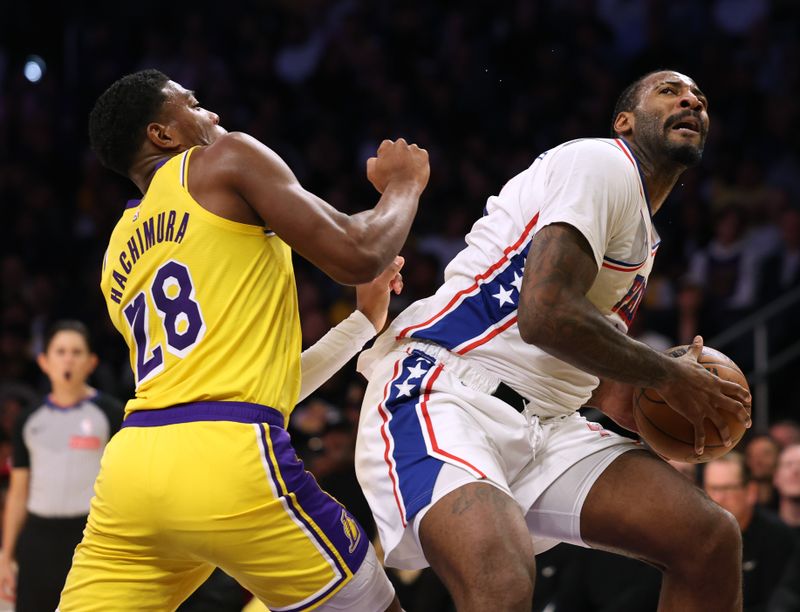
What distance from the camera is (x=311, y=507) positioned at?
127 inches

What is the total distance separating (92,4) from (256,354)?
10788mm

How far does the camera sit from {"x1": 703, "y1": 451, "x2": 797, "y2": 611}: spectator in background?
634 cm

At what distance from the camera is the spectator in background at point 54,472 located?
21.8 feet

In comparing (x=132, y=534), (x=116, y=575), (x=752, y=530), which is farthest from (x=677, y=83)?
(x=752, y=530)

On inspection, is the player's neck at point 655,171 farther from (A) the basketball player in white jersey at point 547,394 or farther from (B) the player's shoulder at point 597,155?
(B) the player's shoulder at point 597,155

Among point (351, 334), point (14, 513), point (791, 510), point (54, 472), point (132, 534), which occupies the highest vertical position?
point (351, 334)

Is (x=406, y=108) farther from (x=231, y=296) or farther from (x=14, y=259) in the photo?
(x=231, y=296)

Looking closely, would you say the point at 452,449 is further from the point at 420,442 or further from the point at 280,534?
the point at 280,534

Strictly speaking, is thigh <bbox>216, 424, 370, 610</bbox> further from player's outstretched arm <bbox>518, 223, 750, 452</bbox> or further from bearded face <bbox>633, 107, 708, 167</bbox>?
bearded face <bbox>633, 107, 708, 167</bbox>

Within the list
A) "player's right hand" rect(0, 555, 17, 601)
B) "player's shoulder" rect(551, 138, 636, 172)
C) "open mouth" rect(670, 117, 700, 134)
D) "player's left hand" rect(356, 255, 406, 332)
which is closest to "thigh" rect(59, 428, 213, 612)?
"player's left hand" rect(356, 255, 406, 332)

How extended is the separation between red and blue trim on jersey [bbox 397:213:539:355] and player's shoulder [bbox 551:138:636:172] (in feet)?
0.71

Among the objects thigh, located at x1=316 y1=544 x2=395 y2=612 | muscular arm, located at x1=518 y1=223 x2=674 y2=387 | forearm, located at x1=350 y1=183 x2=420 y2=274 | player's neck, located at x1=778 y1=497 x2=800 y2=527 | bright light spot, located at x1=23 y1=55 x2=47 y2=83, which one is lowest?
player's neck, located at x1=778 y1=497 x2=800 y2=527

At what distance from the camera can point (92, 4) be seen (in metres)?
13.1

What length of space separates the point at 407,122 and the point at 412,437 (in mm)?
7487
